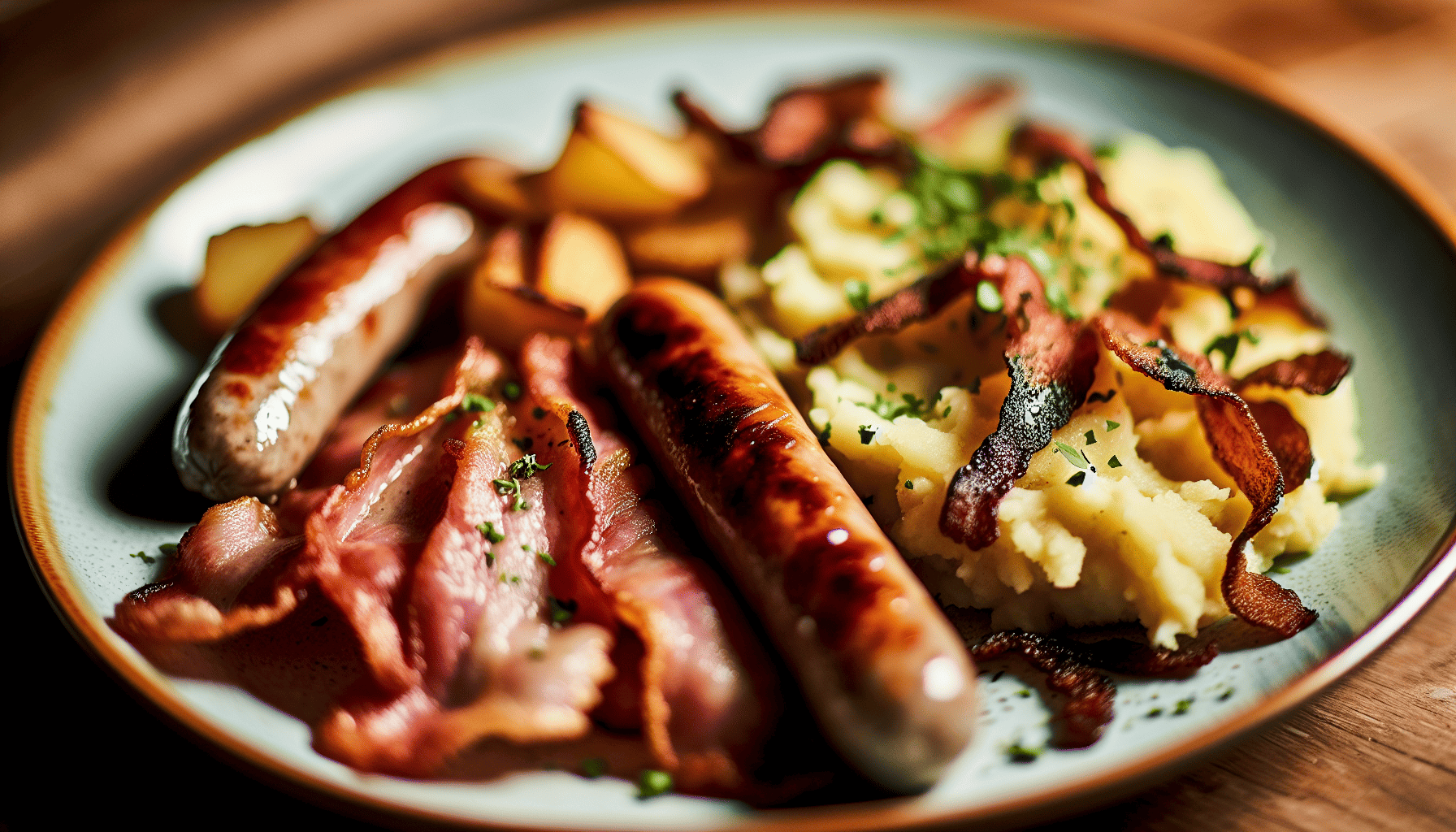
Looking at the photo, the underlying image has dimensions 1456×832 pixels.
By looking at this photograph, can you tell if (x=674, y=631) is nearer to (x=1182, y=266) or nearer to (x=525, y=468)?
(x=525, y=468)

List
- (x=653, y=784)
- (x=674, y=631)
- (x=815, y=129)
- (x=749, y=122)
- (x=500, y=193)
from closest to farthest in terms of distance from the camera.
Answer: (x=653, y=784) → (x=674, y=631) → (x=500, y=193) → (x=815, y=129) → (x=749, y=122)

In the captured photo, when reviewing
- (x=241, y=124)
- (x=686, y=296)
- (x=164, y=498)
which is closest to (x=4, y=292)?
(x=241, y=124)

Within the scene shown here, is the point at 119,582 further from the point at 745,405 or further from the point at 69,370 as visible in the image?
the point at 745,405

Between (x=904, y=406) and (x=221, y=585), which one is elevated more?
(x=904, y=406)

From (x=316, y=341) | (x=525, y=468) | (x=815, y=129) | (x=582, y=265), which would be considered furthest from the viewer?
(x=815, y=129)

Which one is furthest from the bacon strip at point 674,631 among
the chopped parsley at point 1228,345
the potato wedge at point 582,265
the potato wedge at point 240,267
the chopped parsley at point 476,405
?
the chopped parsley at point 1228,345

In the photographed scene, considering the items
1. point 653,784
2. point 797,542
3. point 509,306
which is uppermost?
point 509,306

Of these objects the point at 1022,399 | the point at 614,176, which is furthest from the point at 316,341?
the point at 1022,399
